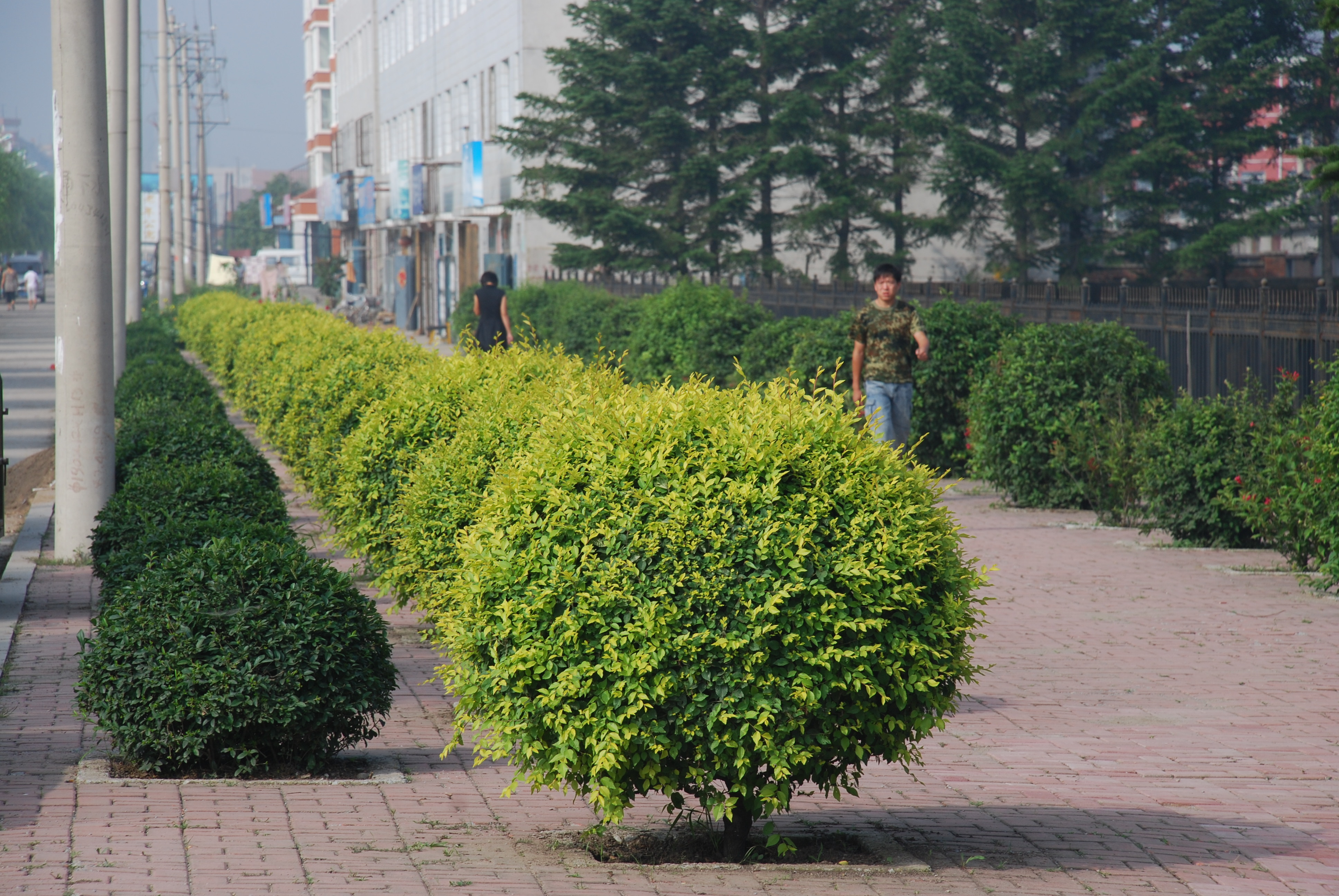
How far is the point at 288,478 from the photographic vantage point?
52.6 ft

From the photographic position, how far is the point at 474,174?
42.5 m

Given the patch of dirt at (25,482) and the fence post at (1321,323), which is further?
the patch of dirt at (25,482)

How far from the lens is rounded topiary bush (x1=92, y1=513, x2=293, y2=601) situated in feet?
22.5

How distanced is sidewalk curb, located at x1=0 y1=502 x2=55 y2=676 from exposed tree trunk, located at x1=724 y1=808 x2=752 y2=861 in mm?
4308

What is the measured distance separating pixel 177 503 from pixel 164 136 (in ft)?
128

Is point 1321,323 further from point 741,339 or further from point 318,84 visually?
point 318,84

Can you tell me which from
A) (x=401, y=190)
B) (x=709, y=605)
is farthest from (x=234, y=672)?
(x=401, y=190)

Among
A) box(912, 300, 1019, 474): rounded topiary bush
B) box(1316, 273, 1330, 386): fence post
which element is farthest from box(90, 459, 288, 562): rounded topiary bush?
box(1316, 273, 1330, 386): fence post

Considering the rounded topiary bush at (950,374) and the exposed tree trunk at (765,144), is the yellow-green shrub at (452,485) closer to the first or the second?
the rounded topiary bush at (950,374)

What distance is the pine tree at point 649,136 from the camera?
33.0 metres

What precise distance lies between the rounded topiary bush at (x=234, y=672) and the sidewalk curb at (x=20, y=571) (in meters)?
2.15

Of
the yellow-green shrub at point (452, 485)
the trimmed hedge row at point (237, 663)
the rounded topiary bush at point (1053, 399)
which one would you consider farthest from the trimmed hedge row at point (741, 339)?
the trimmed hedge row at point (237, 663)

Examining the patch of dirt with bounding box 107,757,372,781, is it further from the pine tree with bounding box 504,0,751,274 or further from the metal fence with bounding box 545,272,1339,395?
the pine tree with bounding box 504,0,751,274

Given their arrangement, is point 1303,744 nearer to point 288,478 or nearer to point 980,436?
point 980,436
